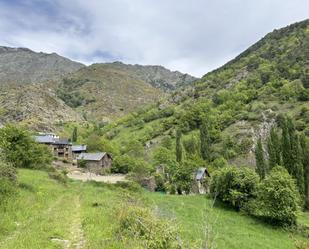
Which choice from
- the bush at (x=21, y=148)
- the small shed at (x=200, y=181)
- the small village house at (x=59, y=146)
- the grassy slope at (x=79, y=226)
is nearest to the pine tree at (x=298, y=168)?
the small shed at (x=200, y=181)

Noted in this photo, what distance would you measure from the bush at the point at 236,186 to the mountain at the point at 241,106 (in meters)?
32.0

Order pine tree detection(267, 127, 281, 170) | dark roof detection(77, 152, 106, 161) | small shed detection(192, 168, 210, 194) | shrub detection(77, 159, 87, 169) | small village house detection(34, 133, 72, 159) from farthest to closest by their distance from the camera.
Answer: small village house detection(34, 133, 72, 159) → shrub detection(77, 159, 87, 169) → dark roof detection(77, 152, 106, 161) → small shed detection(192, 168, 210, 194) → pine tree detection(267, 127, 281, 170)

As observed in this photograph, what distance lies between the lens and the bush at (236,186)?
4374 cm

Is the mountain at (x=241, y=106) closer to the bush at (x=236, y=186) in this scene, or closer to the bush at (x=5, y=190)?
the bush at (x=236, y=186)

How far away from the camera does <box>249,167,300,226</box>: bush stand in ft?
127

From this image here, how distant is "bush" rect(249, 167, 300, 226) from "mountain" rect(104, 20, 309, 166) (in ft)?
120

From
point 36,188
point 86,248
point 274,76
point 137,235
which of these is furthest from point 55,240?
point 274,76

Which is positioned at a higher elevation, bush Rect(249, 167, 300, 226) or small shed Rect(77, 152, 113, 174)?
small shed Rect(77, 152, 113, 174)

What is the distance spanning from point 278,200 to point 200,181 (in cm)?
2548

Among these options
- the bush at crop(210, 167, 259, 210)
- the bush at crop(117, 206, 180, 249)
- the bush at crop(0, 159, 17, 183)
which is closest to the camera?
the bush at crop(117, 206, 180, 249)

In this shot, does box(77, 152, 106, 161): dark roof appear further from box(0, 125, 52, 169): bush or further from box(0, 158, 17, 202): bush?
box(0, 158, 17, 202): bush

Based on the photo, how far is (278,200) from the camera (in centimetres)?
3959

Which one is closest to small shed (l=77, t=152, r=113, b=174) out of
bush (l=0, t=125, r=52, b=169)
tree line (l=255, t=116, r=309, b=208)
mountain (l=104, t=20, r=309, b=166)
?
mountain (l=104, t=20, r=309, b=166)

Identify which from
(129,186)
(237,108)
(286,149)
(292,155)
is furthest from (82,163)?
(237,108)
